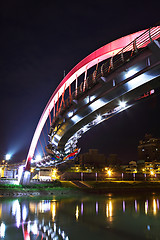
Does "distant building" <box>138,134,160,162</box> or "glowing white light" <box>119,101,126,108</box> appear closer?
"glowing white light" <box>119,101,126,108</box>

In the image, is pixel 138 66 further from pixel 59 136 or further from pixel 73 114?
pixel 59 136

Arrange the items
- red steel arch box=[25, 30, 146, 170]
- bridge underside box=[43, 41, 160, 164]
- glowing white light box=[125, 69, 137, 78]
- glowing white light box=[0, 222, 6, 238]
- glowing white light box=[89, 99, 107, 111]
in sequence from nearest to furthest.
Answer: glowing white light box=[0, 222, 6, 238]
bridge underside box=[43, 41, 160, 164]
glowing white light box=[125, 69, 137, 78]
glowing white light box=[89, 99, 107, 111]
red steel arch box=[25, 30, 146, 170]

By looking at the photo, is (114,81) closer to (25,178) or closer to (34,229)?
(34,229)

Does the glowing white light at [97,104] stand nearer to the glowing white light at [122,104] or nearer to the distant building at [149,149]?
the glowing white light at [122,104]

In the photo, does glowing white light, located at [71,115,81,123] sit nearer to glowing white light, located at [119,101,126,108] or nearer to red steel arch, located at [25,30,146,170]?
glowing white light, located at [119,101,126,108]

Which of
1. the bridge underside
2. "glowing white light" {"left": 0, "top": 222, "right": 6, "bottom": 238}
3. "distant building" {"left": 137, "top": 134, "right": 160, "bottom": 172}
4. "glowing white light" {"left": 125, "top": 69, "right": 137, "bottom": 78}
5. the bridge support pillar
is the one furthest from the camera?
"distant building" {"left": 137, "top": 134, "right": 160, "bottom": 172}

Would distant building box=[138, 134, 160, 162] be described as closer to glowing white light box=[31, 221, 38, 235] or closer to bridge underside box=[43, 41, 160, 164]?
bridge underside box=[43, 41, 160, 164]

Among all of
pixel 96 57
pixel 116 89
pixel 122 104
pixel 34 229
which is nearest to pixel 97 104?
pixel 122 104

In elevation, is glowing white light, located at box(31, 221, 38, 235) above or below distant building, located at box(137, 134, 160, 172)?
below

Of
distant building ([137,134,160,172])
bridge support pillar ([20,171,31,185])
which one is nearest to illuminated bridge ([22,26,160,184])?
bridge support pillar ([20,171,31,185])

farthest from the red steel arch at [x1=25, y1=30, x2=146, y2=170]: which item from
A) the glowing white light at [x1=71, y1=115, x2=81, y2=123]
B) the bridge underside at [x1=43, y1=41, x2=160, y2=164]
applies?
the glowing white light at [x1=71, y1=115, x2=81, y2=123]

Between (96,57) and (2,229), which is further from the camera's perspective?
(96,57)

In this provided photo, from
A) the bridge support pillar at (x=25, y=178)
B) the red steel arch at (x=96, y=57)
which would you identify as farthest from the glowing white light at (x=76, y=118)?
the bridge support pillar at (x=25, y=178)

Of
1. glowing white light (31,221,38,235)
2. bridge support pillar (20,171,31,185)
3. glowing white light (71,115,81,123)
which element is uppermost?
glowing white light (71,115,81,123)
